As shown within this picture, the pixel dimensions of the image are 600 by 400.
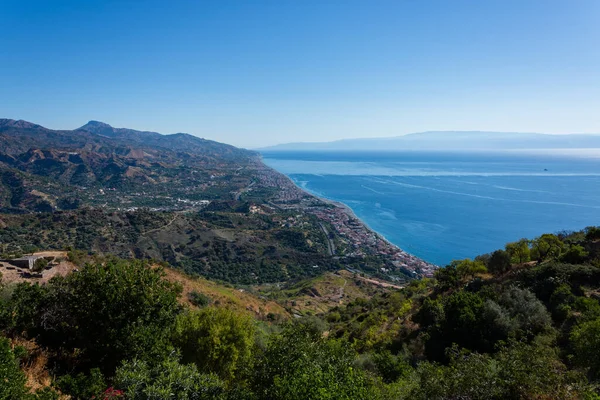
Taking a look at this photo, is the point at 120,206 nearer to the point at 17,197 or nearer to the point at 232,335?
the point at 17,197

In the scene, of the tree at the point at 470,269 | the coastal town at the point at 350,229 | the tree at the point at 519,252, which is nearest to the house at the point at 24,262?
the tree at the point at 470,269

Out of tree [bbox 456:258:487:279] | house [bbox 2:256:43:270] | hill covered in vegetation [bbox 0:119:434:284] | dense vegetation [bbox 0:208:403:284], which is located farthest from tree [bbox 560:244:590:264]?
dense vegetation [bbox 0:208:403:284]

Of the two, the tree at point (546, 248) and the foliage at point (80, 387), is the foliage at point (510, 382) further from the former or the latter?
the tree at point (546, 248)

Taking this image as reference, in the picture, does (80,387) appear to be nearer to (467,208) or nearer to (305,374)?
(305,374)

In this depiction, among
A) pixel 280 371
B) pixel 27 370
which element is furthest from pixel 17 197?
pixel 280 371

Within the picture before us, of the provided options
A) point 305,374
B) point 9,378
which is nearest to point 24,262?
point 9,378

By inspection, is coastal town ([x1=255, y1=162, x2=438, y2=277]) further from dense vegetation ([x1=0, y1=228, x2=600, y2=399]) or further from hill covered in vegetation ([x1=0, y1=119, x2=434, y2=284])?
dense vegetation ([x1=0, y1=228, x2=600, y2=399])
